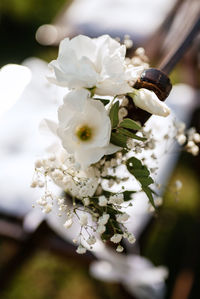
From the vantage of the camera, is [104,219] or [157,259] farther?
[157,259]

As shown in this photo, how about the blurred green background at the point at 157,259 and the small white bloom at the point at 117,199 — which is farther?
the blurred green background at the point at 157,259

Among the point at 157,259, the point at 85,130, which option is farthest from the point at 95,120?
the point at 157,259

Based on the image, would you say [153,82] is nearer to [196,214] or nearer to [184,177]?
[196,214]

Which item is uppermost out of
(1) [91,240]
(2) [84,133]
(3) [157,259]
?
(2) [84,133]

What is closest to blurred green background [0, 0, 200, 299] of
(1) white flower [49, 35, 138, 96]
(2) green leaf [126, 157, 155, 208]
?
(2) green leaf [126, 157, 155, 208]

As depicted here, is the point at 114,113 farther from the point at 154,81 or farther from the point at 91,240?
the point at 91,240

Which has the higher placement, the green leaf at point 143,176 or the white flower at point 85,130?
the white flower at point 85,130

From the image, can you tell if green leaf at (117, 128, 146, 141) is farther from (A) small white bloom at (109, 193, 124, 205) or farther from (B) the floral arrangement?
(A) small white bloom at (109, 193, 124, 205)

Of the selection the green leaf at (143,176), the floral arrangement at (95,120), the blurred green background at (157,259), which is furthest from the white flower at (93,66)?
the blurred green background at (157,259)

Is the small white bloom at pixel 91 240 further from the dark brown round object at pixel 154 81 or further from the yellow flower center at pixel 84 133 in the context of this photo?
the dark brown round object at pixel 154 81
